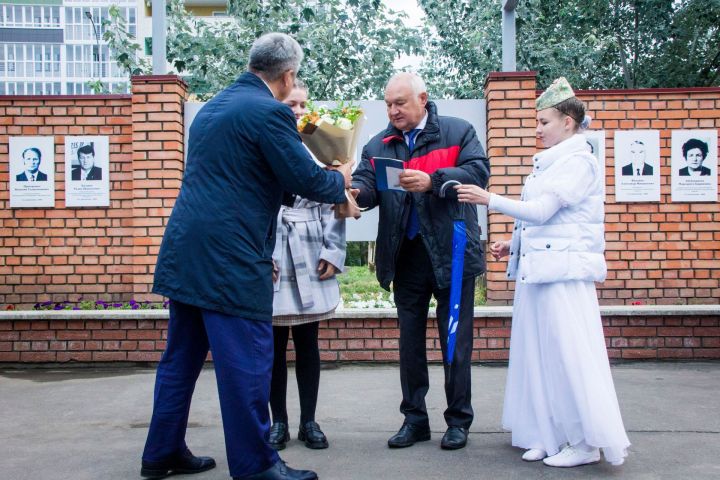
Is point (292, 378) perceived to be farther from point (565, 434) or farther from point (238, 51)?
point (238, 51)

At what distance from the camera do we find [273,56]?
10.8ft

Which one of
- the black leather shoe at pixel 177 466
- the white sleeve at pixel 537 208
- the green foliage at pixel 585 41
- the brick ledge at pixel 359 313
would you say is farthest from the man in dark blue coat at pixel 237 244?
the green foliage at pixel 585 41

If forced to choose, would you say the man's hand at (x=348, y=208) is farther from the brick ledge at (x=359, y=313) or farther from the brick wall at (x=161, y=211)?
the brick wall at (x=161, y=211)

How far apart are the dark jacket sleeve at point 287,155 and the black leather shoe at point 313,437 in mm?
1396

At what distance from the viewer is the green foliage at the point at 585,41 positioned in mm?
12133

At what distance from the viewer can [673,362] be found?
248 inches

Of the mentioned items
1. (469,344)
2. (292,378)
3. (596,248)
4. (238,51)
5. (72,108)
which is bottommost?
(292,378)

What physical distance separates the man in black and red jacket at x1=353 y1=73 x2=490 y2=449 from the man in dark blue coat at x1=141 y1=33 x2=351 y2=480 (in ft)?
2.89

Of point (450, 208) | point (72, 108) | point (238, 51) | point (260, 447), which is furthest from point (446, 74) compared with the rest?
point (260, 447)

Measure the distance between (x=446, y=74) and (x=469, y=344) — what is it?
10.3 meters

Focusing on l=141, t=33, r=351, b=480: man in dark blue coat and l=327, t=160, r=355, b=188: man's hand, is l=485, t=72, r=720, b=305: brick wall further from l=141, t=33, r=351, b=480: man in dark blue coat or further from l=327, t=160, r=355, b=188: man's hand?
l=141, t=33, r=351, b=480: man in dark blue coat

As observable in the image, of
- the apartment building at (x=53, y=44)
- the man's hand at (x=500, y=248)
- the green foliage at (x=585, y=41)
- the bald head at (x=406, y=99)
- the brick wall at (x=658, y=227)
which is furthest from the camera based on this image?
the apartment building at (x=53, y=44)

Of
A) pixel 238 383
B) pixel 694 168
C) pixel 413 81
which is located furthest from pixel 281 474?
pixel 694 168

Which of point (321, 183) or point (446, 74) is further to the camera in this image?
point (446, 74)
